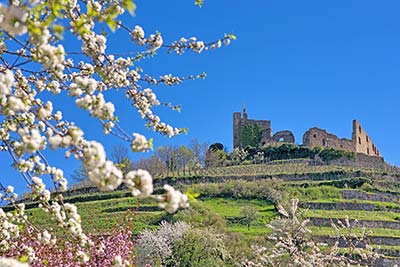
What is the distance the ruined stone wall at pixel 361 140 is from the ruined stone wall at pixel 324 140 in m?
1.40

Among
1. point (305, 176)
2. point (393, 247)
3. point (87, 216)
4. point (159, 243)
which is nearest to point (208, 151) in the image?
point (305, 176)

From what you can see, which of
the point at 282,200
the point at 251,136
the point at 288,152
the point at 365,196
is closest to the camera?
the point at 282,200

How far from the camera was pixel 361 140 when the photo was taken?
91625 millimetres

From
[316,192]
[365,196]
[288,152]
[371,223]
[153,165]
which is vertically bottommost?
[371,223]

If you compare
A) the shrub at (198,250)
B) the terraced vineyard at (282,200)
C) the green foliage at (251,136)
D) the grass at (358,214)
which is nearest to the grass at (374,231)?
the terraced vineyard at (282,200)

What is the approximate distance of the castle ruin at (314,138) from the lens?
286ft

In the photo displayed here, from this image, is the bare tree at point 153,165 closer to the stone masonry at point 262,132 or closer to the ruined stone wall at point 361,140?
the stone masonry at point 262,132

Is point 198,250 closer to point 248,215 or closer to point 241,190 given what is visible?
point 248,215

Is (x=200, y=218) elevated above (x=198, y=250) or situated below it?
above

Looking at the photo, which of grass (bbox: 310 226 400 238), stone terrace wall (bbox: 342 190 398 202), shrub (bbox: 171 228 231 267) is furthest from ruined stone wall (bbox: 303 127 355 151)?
shrub (bbox: 171 228 231 267)

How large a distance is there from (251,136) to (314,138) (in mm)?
10108

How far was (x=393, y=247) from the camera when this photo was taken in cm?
4453

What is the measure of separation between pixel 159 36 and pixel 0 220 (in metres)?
1.91

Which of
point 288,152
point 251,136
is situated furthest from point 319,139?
point 251,136
